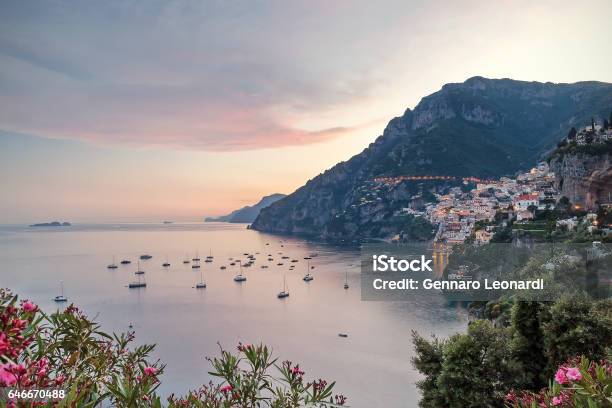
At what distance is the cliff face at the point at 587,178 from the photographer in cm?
3825

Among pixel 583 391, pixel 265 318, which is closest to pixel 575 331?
pixel 583 391

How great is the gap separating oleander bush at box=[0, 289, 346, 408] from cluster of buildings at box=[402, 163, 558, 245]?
46.5 metres

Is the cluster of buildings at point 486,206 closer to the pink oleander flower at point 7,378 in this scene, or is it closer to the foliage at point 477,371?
the foliage at point 477,371

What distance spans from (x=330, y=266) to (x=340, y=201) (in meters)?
94.0

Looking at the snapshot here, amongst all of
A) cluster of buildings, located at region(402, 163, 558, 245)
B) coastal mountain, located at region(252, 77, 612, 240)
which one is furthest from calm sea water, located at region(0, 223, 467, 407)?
coastal mountain, located at region(252, 77, 612, 240)

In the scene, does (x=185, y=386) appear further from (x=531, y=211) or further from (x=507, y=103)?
(x=507, y=103)

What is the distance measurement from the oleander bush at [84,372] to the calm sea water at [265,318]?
2188cm

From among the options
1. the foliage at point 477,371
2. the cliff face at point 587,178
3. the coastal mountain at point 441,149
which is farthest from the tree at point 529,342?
the coastal mountain at point 441,149

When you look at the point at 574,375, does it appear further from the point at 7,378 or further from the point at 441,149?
the point at 441,149

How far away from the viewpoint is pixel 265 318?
4103cm

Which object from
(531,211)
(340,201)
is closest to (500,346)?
(531,211)

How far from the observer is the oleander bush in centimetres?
218

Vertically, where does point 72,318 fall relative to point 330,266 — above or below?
above

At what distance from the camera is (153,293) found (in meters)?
51.7
